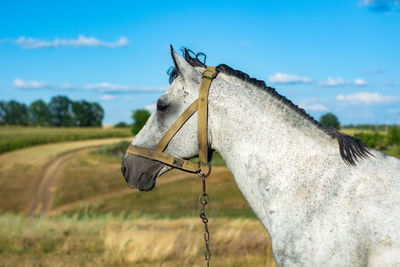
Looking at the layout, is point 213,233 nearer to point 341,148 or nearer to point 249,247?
point 249,247

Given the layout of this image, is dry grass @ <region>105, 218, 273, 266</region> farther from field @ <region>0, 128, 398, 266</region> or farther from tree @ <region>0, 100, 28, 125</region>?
tree @ <region>0, 100, 28, 125</region>

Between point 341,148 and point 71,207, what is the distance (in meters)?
26.0

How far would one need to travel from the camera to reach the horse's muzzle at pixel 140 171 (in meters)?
3.38

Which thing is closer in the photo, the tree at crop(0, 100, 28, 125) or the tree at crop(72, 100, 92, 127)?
the tree at crop(72, 100, 92, 127)

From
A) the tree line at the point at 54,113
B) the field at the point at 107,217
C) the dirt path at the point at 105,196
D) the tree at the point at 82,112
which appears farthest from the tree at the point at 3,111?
the dirt path at the point at 105,196

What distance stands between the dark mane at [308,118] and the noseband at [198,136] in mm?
241

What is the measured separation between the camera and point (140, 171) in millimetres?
3393

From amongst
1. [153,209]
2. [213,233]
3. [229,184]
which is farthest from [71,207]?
[213,233]

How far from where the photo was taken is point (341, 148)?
2.84m

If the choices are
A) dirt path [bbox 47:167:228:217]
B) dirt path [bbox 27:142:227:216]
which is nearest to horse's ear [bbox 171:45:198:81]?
dirt path [bbox 27:142:227:216]

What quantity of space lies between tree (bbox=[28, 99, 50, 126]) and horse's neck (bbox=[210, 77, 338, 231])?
130020mm

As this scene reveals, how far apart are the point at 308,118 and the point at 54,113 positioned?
428ft

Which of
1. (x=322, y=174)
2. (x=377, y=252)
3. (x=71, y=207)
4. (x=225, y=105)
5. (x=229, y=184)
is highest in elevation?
(x=225, y=105)

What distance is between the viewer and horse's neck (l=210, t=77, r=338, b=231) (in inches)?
114
